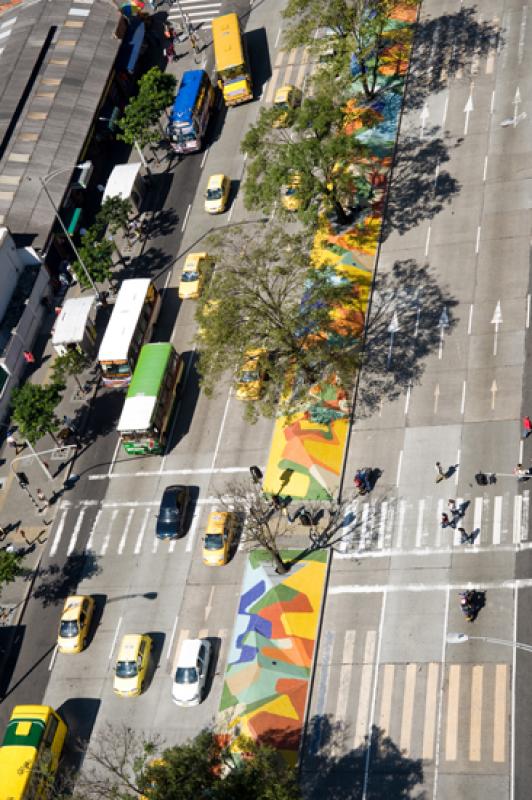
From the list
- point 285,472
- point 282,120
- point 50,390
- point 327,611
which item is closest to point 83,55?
point 282,120

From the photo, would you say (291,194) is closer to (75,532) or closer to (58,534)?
(75,532)

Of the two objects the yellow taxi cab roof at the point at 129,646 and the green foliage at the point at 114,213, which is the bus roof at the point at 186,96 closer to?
the green foliage at the point at 114,213

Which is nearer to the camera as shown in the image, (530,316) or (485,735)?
(485,735)

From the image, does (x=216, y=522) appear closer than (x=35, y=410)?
Yes

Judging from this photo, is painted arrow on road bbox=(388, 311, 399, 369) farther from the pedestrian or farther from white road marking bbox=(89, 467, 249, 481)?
the pedestrian

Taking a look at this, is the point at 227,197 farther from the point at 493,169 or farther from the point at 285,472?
the point at 285,472

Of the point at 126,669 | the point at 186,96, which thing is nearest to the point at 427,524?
the point at 126,669
